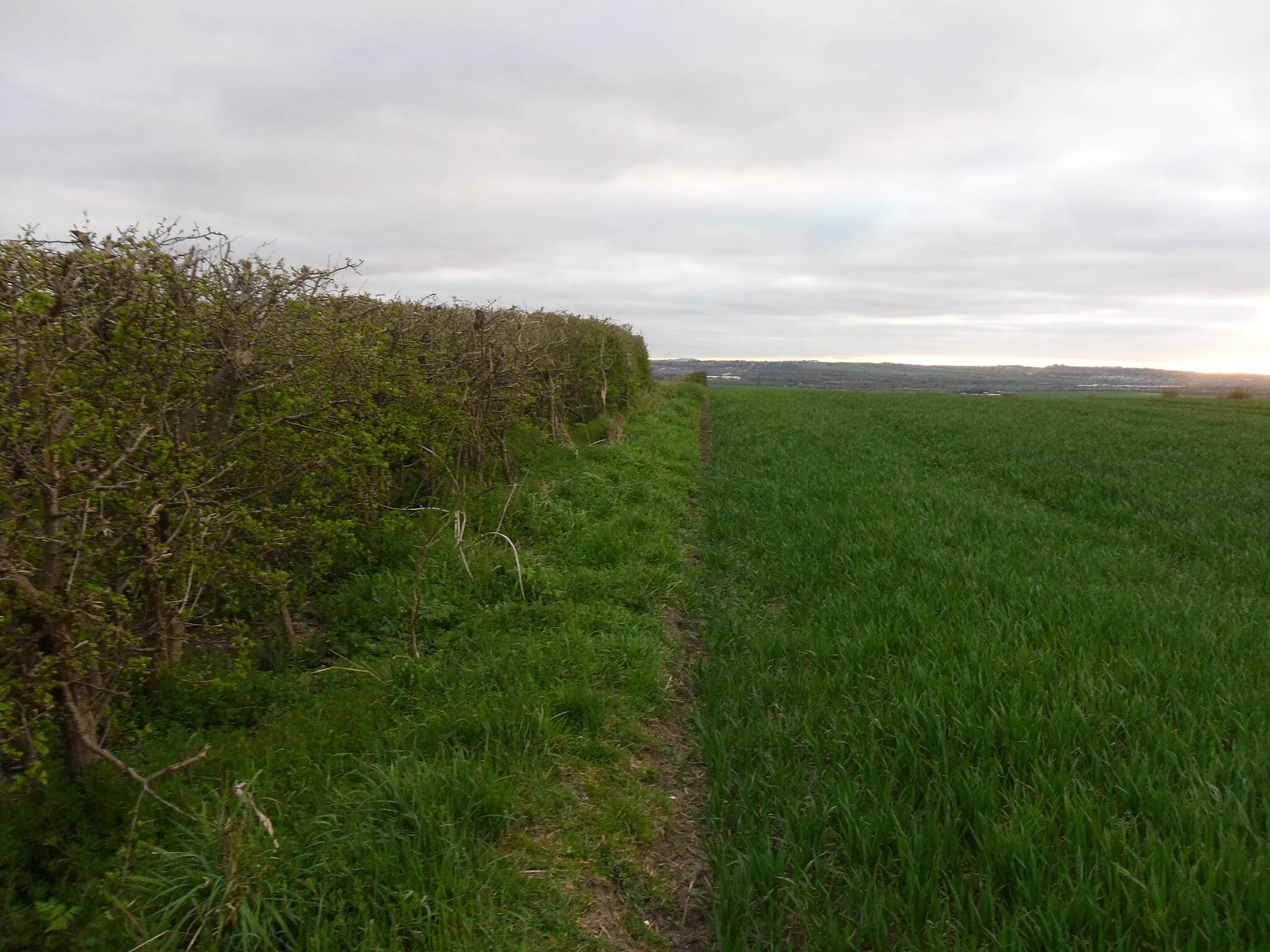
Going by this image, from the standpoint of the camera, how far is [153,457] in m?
3.31

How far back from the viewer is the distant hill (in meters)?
76.1

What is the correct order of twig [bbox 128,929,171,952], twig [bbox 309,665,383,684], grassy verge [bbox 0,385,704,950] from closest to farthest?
1. twig [bbox 128,929,171,952]
2. grassy verge [bbox 0,385,704,950]
3. twig [bbox 309,665,383,684]

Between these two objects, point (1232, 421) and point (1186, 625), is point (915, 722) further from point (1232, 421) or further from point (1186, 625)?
point (1232, 421)

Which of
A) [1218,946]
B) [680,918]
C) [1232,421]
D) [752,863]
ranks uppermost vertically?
[1232,421]

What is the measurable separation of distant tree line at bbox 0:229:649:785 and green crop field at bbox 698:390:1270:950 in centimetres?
286

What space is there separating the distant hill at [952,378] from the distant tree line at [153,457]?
4464 centimetres

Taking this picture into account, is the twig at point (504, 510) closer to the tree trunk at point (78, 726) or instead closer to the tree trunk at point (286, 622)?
the tree trunk at point (286, 622)

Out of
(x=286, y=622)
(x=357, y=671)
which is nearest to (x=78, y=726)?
(x=357, y=671)

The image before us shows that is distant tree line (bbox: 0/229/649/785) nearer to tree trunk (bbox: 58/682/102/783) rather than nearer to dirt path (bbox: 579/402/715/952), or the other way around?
tree trunk (bbox: 58/682/102/783)

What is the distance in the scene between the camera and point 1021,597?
226 inches

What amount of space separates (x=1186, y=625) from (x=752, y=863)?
419 cm

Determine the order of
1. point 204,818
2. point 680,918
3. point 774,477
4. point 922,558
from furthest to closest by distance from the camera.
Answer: point 774,477, point 922,558, point 680,918, point 204,818

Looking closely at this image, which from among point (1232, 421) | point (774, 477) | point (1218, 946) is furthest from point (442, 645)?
point (1232, 421)

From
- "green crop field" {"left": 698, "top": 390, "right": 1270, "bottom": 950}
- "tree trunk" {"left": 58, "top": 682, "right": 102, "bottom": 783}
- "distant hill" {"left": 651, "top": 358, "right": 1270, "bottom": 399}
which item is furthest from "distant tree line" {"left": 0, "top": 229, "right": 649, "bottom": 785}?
"distant hill" {"left": 651, "top": 358, "right": 1270, "bottom": 399}
